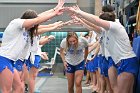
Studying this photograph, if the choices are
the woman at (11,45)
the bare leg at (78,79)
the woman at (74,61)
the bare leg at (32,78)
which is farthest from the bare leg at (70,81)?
the woman at (11,45)

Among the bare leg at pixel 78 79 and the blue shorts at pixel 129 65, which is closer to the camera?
the blue shorts at pixel 129 65

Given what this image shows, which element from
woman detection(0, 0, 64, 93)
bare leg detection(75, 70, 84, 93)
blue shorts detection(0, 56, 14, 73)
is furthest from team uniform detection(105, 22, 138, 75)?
bare leg detection(75, 70, 84, 93)

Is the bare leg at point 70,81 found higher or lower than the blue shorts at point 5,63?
lower

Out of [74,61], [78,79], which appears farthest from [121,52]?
[74,61]

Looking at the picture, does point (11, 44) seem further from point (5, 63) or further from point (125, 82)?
point (125, 82)

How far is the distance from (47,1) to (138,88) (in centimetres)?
1470

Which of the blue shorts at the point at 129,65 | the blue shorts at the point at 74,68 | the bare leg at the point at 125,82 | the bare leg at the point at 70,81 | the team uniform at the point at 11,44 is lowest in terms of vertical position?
the bare leg at the point at 70,81

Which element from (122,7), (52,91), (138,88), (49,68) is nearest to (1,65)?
(138,88)

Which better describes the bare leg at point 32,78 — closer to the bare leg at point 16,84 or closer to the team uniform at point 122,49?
the bare leg at point 16,84

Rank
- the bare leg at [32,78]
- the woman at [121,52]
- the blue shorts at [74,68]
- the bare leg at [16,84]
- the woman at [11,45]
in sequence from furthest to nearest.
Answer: the bare leg at [32,78], the blue shorts at [74,68], the bare leg at [16,84], the woman at [11,45], the woman at [121,52]

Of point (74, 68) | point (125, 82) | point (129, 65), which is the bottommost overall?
point (74, 68)

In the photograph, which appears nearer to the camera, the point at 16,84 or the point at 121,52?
the point at 121,52

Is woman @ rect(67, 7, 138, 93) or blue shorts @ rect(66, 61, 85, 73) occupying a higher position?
woman @ rect(67, 7, 138, 93)

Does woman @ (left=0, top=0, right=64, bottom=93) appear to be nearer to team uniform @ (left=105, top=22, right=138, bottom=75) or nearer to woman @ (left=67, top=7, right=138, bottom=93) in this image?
woman @ (left=67, top=7, right=138, bottom=93)
